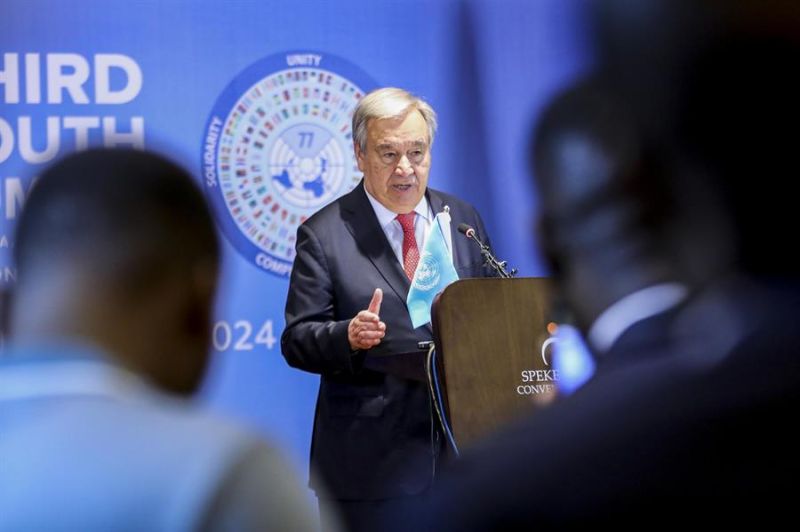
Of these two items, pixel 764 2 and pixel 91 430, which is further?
pixel 91 430

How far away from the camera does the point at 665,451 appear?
734 mm

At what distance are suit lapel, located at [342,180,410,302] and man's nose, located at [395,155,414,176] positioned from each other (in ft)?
0.49

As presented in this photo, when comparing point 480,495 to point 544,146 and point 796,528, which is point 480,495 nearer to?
point 796,528

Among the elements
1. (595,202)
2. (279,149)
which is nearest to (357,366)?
(279,149)

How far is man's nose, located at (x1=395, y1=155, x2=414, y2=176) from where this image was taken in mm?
4004

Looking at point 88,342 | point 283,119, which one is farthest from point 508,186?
point 88,342

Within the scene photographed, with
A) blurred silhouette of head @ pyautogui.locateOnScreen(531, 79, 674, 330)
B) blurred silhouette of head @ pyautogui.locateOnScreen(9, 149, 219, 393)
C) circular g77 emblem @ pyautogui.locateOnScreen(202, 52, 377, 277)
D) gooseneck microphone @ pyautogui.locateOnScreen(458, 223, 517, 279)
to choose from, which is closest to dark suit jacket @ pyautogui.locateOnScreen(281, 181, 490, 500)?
gooseneck microphone @ pyautogui.locateOnScreen(458, 223, 517, 279)

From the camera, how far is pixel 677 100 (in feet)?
2.60

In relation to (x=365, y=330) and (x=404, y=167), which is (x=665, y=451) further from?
(x=404, y=167)

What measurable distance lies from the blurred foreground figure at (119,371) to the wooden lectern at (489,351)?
2091 millimetres

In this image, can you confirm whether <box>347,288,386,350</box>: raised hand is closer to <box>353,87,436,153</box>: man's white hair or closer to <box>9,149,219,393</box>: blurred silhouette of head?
<box>353,87,436,153</box>: man's white hair

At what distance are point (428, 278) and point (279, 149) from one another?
5.41 ft

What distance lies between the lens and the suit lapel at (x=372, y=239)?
3.83 meters

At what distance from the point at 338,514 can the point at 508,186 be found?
206 cm
